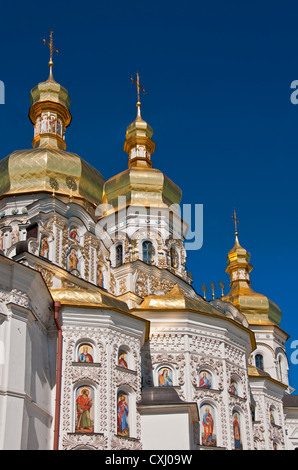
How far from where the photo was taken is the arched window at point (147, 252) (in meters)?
28.3

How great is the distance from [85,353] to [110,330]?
955mm

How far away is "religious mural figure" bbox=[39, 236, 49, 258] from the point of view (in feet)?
80.4

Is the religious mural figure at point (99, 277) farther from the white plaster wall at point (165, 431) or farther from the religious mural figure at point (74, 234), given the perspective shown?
the white plaster wall at point (165, 431)

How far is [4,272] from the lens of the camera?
53.5ft

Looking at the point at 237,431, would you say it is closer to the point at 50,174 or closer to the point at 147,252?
the point at 147,252

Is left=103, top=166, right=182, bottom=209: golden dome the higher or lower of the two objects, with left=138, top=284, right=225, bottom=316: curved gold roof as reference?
higher

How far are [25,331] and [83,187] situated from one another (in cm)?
1393

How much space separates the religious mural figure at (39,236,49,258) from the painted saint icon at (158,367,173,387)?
6413 mm

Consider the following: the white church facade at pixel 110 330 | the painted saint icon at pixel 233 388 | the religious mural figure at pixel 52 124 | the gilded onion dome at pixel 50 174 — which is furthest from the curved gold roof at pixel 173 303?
the religious mural figure at pixel 52 124

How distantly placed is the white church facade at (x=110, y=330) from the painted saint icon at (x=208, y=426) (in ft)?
0.11

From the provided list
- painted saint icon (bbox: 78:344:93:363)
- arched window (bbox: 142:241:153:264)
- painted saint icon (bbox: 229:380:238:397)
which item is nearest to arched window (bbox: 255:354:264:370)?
arched window (bbox: 142:241:153:264)

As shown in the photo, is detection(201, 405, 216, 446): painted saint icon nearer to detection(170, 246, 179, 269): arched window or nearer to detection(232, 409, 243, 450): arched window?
detection(232, 409, 243, 450): arched window

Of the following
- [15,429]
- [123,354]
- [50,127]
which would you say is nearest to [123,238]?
[50,127]
